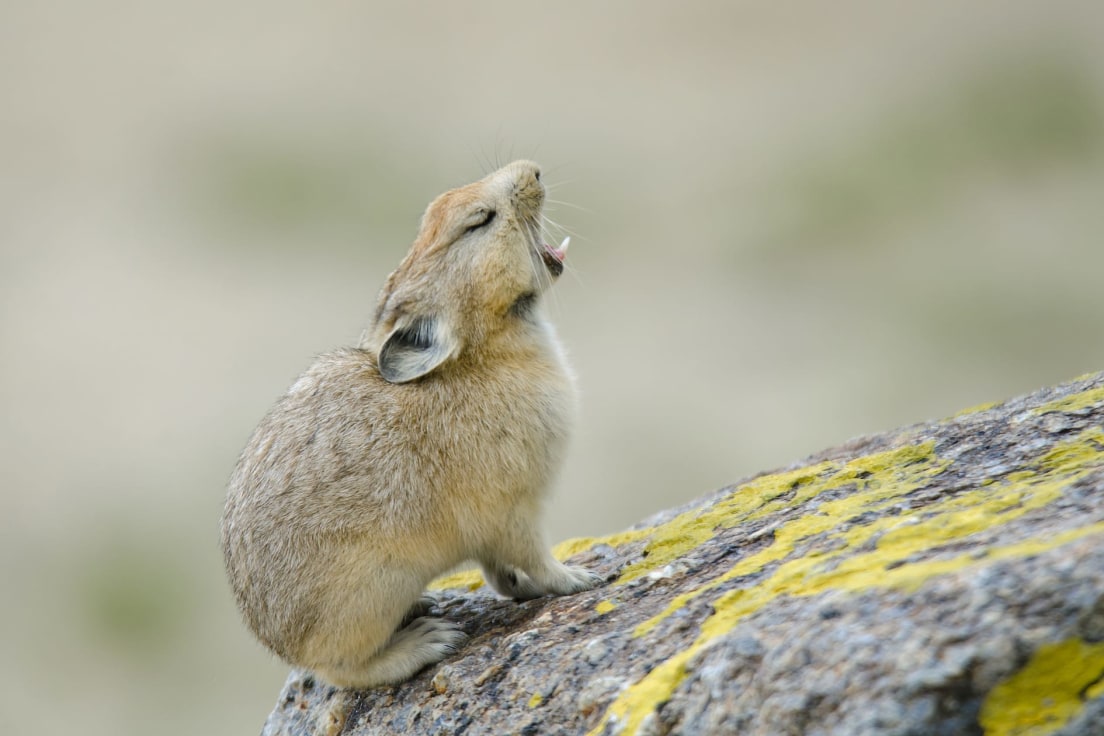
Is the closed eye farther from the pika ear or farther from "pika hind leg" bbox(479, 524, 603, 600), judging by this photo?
"pika hind leg" bbox(479, 524, 603, 600)

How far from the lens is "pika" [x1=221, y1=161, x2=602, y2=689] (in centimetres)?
537

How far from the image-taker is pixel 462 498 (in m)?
5.55

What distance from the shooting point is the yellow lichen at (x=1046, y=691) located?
10.1 feet

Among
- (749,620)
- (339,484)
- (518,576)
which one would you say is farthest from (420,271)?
(749,620)

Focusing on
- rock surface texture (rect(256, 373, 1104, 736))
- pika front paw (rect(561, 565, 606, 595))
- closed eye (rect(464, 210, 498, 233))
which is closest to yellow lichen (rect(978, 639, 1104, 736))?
rock surface texture (rect(256, 373, 1104, 736))

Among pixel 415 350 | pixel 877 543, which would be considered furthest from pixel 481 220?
pixel 877 543

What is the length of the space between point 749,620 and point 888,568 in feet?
1.81

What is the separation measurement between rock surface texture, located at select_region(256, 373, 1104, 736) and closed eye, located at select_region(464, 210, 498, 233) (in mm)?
2119

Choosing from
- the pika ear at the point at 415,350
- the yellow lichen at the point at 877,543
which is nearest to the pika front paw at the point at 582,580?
the yellow lichen at the point at 877,543

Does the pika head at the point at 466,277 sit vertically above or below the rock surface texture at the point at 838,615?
above

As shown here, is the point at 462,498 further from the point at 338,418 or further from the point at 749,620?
the point at 749,620

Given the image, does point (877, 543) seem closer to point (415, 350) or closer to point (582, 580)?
point (582, 580)

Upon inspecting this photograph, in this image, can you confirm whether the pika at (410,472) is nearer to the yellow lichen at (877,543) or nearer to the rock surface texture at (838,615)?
the rock surface texture at (838,615)

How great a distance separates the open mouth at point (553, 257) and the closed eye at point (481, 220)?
14.4 inches
